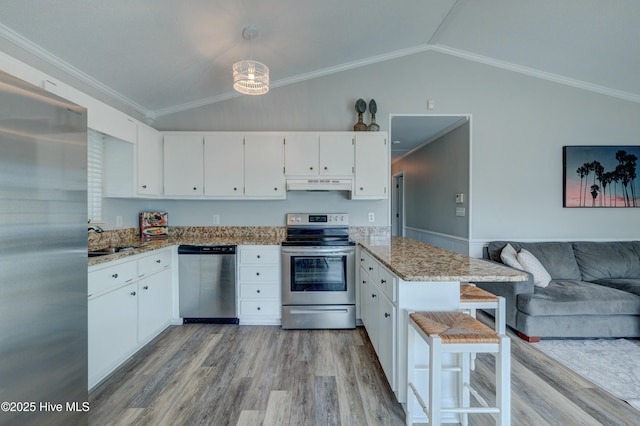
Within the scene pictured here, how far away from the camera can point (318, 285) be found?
118 inches

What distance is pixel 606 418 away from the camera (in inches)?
67.2

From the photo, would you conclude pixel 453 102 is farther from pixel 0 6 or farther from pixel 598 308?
pixel 0 6

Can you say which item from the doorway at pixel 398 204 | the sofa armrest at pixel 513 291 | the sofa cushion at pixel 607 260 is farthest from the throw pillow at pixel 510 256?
the doorway at pixel 398 204

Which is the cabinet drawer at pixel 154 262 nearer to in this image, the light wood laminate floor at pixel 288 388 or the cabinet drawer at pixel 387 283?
the light wood laminate floor at pixel 288 388

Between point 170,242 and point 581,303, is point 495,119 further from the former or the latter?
point 170,242

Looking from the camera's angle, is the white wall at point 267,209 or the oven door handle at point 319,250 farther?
the white wall at point 267,209

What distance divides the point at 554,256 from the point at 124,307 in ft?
14.6

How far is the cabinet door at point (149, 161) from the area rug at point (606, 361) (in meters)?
4.16

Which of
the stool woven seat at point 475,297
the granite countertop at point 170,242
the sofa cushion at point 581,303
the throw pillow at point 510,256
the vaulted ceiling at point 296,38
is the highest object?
the vaulted ceiling at point 296,38

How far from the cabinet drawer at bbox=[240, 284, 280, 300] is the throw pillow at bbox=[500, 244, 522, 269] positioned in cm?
252

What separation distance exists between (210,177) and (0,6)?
74.9 inches

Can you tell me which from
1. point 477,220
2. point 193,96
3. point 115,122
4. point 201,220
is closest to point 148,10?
point 115,122

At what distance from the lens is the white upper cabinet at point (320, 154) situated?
326 centimetres

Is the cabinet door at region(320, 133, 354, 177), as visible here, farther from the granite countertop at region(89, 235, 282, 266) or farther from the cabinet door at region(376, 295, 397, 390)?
the cabinet door at region(376, 295, 397, 390)
